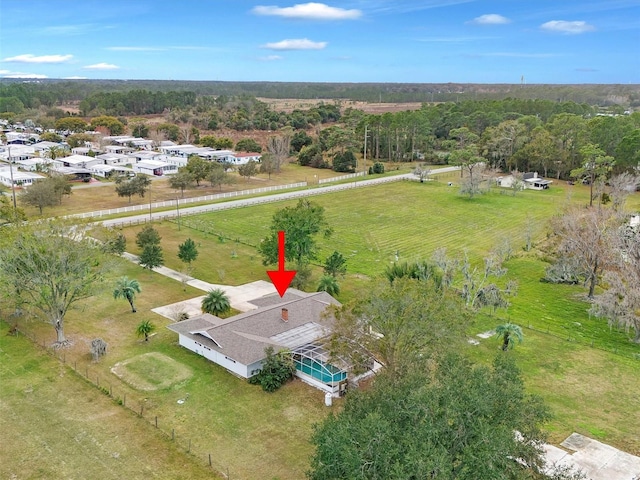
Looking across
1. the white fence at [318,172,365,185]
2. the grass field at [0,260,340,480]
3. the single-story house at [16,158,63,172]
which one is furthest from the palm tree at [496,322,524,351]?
the single-story house at [16,158,63,172]

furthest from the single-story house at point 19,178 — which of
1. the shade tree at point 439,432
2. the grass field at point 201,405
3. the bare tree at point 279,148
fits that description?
the shade tree at point 439,432

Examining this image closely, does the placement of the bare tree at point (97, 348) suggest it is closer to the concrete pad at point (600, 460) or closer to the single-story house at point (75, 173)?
the concrete pad at point (600, 460)

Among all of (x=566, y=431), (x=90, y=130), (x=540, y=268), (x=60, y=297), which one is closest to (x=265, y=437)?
(x=566, y=431)

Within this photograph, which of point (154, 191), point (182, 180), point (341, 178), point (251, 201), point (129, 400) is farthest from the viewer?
point (341, 178)

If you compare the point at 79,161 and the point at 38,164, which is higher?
the point at 79,161

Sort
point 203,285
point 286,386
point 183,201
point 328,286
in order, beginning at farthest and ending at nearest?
1. point 183,201
2. point 203,285
3. point 328,286
4. point 286,386

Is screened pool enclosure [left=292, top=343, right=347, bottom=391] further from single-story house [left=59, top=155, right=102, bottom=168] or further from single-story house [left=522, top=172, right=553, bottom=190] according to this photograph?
single-story house [left=59, top=155, right=102, bottom=168]

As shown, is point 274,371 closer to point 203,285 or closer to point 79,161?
point 203,285

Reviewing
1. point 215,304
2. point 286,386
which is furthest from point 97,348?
point 286,386
